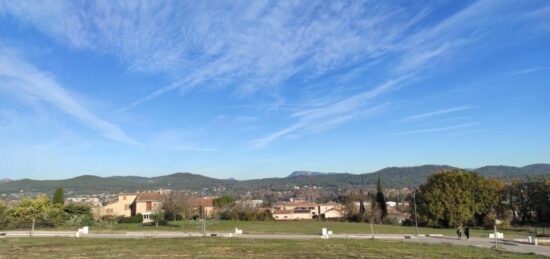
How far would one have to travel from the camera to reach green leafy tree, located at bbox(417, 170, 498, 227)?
61.2 meters

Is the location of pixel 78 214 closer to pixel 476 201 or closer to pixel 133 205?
pixel 133 205

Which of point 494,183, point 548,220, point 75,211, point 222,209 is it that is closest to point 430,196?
point 494,183

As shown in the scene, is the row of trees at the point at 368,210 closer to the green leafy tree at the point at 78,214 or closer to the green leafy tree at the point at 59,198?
the green leafy tree at the point at 78,214

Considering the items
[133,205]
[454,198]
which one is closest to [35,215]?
[133,205]

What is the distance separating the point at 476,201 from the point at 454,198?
4.18 metres

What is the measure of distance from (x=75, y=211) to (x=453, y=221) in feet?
159

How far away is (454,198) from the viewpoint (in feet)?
202

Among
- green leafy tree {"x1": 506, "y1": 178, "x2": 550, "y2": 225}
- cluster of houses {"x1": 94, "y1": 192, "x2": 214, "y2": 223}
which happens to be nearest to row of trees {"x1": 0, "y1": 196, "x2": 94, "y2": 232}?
cluster of houses {"x1": 94, "y1": 192, "x2": 214, "y2": 223}

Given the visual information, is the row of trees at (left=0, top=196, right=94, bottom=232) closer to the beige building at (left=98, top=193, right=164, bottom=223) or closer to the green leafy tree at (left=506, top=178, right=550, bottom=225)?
the beige building at (left=98, top=193, right=164, bottom=223)

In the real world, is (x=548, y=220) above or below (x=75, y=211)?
below

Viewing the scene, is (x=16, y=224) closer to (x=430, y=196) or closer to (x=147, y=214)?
(x=147, y=214)

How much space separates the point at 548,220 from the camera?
64250mm

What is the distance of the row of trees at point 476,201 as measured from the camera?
61.4 meters

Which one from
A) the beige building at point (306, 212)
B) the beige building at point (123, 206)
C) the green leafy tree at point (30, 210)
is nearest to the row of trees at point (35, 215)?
the green leafy tree at point (30, 210)
